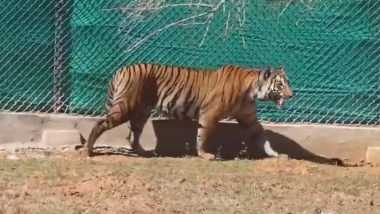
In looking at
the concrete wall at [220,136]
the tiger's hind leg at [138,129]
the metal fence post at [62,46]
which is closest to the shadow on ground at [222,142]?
the concrete wall at [220,136]

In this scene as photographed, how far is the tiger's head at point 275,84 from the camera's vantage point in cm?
991

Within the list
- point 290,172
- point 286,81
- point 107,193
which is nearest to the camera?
point 107,193

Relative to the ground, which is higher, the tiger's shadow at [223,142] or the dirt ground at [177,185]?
the tiger's shadow at [223,142]

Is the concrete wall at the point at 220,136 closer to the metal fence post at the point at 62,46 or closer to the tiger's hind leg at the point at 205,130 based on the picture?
the tiger's hind leg at the point at 205,130

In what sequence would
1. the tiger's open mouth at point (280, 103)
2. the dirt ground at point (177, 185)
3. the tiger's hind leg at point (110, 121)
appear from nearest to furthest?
the dirt ground at point (177, 185), the tiger's hind leg at point (110, 121), the tiger's open mouth at point (280, 103)

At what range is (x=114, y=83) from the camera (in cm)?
1000

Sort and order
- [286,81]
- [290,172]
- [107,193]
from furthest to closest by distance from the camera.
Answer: [286,81] < [290,172] < [107,193]

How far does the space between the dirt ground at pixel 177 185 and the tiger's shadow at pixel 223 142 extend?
0.37 metres

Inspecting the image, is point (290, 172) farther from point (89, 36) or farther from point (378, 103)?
point (89, 36)

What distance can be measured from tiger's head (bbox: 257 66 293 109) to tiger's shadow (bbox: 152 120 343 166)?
50 centimetres

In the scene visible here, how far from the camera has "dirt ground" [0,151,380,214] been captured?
7289 mm

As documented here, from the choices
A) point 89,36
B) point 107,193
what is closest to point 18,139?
point 89,36

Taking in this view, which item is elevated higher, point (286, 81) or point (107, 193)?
point (286, 81)

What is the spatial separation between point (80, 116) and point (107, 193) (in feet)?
9.06
